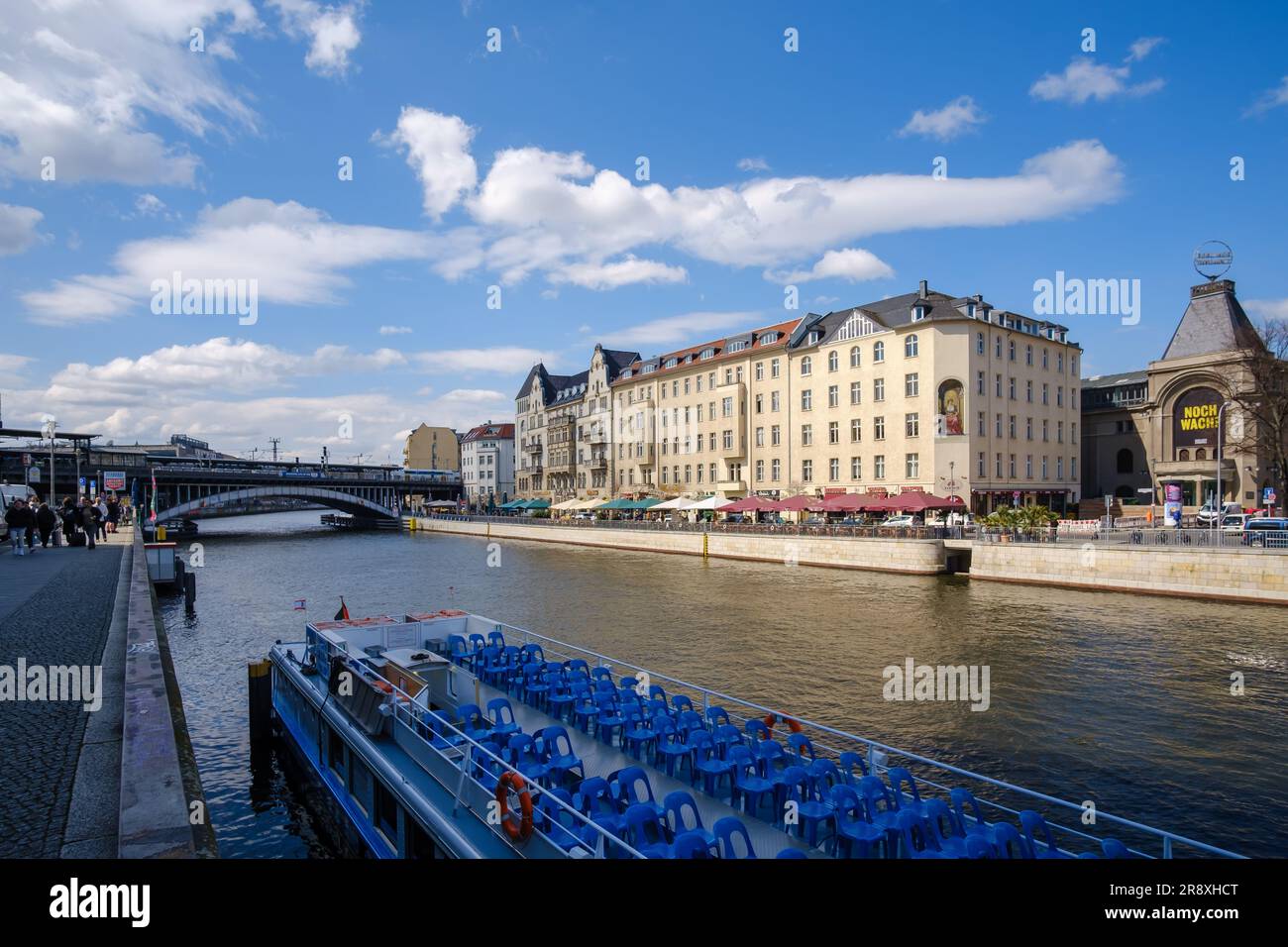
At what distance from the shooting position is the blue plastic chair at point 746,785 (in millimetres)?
9164

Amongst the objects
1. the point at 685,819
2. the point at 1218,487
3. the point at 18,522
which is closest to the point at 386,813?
the point at 685,819

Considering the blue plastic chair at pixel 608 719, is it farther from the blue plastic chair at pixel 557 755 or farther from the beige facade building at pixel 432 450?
the beige facade building at pixel 432 450

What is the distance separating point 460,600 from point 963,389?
3806cm

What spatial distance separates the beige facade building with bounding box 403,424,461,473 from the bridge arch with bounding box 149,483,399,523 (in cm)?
4455

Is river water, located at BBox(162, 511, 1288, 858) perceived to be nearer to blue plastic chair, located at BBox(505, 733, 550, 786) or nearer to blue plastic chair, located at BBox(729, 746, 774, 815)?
blue plastic chair, located at BBox(505, 733, 550, 786)

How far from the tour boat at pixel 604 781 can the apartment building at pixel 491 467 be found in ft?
350

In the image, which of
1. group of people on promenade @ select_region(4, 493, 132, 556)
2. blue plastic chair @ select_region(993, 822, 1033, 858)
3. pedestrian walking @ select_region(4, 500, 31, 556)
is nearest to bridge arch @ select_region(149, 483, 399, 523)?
group of people on promenade @ select_region(4, 493, 132, 556)

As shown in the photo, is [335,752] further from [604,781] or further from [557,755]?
[604,781]

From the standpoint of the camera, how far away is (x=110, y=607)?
1719 cm
